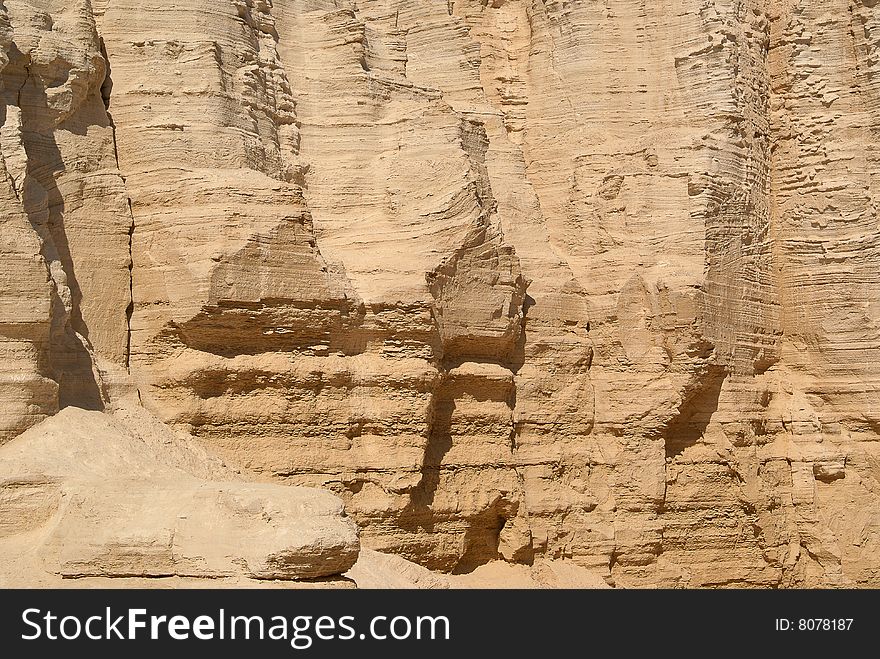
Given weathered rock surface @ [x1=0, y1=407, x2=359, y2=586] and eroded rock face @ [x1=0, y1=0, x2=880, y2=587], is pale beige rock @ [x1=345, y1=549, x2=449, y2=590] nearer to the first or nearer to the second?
eroded rock face @ [x1=0, y1=0, x2=880, y2=587]

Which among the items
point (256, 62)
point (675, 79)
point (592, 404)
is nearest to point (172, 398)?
point (256, 62)

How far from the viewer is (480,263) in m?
19.1

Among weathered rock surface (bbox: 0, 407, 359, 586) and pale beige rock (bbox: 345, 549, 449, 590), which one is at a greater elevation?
weathered rock surface (bbox: 0, 407, 359, 586)

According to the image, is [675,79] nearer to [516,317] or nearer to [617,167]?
[617,167]

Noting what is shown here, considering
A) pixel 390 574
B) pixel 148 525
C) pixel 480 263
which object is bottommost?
pixel 390 574

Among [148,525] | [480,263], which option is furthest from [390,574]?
[480,263]

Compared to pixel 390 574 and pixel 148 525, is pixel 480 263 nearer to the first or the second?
pixel 390 574

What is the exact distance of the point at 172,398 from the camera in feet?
54.5

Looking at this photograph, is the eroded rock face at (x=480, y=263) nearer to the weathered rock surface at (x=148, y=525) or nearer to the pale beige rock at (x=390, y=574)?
the weathered rock surface at (x=148, y=525)

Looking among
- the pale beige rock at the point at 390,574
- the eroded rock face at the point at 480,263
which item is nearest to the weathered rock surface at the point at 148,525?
the eroded rock face at the point at 480,263

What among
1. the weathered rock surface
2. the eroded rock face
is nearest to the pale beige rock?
the eroded rock face

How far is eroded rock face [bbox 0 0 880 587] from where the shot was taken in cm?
1669

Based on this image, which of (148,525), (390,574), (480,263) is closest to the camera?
(148,525)

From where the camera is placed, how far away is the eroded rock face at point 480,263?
16688 millimetres
